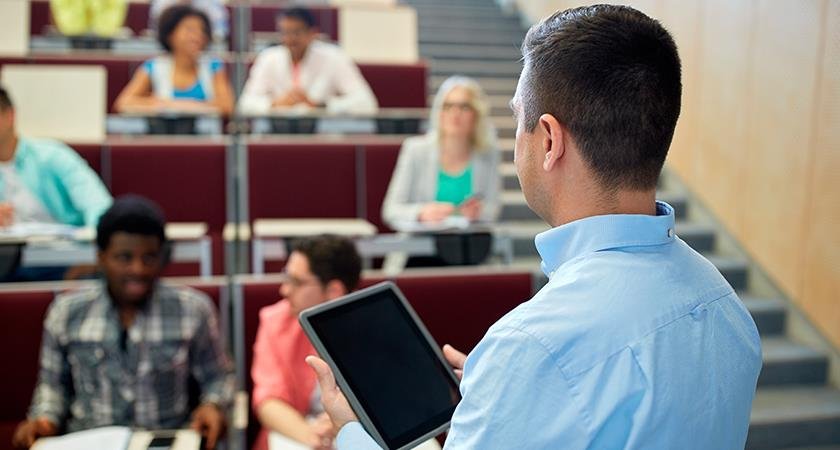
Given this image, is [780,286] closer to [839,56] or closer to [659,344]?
[839,56]

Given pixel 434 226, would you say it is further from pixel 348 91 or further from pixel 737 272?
pixel 348 91

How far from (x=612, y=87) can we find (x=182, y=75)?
379cm

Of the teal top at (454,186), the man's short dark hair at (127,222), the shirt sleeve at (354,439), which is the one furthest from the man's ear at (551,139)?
the teal top at (454,186)

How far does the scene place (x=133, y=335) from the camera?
2.01 metres

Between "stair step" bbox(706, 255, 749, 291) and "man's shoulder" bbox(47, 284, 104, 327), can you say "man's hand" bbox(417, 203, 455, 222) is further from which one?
"man's shoulder" bbox(47, 284, 104, 327)

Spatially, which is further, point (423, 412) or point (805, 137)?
point (805, 137)

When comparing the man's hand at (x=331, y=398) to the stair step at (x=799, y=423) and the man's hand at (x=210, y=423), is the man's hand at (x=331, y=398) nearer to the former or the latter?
the man's hand at (x=210, y=423)

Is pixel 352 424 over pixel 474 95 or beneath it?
beneath

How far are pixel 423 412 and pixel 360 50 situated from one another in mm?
4519

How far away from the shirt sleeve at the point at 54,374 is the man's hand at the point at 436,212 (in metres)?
1.34

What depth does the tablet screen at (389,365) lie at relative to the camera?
100 centimetres

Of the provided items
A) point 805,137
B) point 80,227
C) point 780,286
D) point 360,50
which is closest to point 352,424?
point 805,137

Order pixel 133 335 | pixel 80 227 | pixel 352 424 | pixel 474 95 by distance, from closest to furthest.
Answer: pixel 352 424, pixel 133 335, pixel 80 227, pixel 474 95

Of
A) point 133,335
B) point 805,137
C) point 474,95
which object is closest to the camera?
point 133,335
